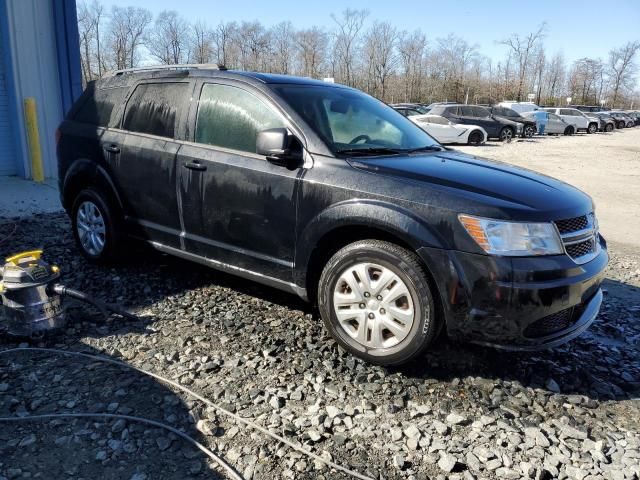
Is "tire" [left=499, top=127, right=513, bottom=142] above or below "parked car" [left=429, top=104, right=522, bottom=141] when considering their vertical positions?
below

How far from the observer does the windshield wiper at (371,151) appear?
12.1 feet

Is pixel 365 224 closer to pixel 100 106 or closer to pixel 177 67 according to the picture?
pixel 177 67

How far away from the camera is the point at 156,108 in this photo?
4531 mm

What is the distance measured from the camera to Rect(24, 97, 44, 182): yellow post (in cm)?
912

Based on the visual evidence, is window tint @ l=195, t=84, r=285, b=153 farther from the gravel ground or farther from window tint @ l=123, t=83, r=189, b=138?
the gravel ground

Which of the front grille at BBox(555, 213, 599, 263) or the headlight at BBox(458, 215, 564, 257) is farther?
the front grille at BBox(555, 213, 599, 263)

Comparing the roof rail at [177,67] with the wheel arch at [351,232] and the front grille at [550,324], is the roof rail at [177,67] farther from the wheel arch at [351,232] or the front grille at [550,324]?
the front grille at [550,324]

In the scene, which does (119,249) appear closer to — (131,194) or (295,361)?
(131,194)

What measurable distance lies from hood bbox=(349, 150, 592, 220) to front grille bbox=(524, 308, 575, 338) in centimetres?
59

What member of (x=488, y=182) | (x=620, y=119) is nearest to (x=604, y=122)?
(x=620, y=119)

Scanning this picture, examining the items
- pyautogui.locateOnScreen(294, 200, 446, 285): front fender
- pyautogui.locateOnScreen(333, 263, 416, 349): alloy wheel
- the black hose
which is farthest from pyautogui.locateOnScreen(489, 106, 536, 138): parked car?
the black hose

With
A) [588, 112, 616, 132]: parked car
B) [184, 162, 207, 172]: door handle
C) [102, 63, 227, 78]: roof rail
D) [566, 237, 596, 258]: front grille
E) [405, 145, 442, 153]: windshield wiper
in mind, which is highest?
[102, 63, 227, 78]: roof rail

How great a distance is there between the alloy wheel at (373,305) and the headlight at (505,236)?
520 millimetres

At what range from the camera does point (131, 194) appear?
459 cm
